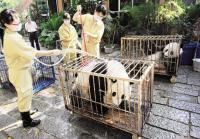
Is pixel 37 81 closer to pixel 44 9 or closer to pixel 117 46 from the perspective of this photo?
pixel 117 46

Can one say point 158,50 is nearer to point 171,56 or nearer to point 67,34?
point 171,56

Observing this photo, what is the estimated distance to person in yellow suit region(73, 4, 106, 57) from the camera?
3.55 m

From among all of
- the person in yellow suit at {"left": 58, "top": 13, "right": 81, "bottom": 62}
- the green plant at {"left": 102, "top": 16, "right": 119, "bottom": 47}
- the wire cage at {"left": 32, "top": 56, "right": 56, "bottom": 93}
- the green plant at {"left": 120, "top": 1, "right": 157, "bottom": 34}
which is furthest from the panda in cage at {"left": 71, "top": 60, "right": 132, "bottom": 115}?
the green plant at {"left": 102, "top": 16, "right": 119, "bottom": 47}

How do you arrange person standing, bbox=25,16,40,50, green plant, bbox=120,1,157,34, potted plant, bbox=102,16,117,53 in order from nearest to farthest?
green plant, bbox=120,1,157,34 < potted plant, bbox=102,16,117,53 < person standing, bbox=25,16,40,50

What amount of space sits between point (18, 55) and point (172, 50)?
2.90 m

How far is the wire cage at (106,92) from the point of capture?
7.79 feet

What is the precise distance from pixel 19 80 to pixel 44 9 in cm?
978

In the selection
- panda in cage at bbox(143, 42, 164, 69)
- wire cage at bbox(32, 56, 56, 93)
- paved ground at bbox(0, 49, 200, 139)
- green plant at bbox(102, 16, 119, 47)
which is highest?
green plant at bbox(102, 16, 119, 47)

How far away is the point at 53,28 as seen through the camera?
28.7 feet

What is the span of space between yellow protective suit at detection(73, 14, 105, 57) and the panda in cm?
143

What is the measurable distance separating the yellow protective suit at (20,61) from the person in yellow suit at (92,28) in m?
1.41

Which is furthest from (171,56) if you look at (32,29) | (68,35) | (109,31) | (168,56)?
(32,29)

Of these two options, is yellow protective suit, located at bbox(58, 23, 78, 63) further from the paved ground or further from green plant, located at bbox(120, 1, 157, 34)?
green plant, located at bbox(120, 1, 157, 34)

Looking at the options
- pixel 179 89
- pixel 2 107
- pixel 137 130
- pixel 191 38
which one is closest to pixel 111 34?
pixel 191 38
